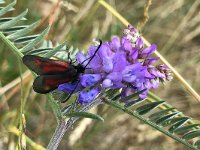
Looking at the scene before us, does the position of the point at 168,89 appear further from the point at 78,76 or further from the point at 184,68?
the point at 78,76

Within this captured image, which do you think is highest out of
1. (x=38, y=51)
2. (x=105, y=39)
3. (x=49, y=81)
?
(x=105, y=39)

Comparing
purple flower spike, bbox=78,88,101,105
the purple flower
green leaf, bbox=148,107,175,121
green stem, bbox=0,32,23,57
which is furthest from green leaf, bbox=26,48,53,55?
green leaf, bbox=148,107,175,121

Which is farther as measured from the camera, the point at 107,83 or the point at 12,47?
the point at 12,47

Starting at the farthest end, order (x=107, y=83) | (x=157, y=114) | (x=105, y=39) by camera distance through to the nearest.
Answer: (x=105, y=39), (x=157, y=114), (x=107, y=83)

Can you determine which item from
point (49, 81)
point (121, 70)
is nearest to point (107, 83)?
point (121, 70)

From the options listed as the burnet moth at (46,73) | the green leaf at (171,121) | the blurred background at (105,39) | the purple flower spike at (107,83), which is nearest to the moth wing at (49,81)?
A: the burnet moth at (46,73)

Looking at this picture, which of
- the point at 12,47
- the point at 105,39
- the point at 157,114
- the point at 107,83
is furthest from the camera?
the point at 105,39

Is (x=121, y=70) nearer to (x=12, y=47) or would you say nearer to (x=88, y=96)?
(x=88, y=96)
